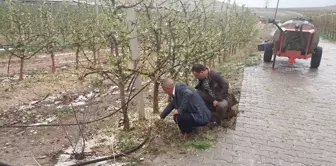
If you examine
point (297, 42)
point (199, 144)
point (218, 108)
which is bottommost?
point (199, 144)

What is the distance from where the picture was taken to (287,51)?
1083cm

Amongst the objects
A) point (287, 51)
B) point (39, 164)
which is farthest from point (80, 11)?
point (39, 164)

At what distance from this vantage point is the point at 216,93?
530 cm

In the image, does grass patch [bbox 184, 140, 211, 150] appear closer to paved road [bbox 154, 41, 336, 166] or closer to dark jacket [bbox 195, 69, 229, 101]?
paved road [bbox 154, 41, 336, 166]

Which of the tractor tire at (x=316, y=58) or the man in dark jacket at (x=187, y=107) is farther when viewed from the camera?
the tractor tire at (x=316, y=58)

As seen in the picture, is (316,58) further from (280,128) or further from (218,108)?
(218,108)

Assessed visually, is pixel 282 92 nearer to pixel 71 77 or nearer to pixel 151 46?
pixel 151 46

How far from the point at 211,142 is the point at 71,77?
24.2ft

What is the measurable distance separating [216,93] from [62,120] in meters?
3.23

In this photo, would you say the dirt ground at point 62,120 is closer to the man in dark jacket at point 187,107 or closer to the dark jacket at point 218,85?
the man in dark jacket at point 187,107

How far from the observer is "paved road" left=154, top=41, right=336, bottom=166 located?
167 inches

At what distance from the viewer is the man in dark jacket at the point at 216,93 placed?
5143mm

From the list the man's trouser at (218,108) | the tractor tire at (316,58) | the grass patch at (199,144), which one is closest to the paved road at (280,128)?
the grass patch at (199,144)

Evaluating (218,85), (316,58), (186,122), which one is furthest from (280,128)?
(316,58)
